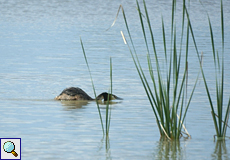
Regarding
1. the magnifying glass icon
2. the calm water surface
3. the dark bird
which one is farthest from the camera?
the dark bird

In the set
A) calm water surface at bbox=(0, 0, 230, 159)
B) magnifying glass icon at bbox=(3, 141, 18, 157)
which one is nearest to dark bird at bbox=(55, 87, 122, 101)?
calm water surface at bbox=(0, 0, 230, 159)

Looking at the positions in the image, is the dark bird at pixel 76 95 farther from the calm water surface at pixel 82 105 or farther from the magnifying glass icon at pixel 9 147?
the magnifying glass icon at pixel 9 147

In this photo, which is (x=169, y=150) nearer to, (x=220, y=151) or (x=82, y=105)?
(x=220, y=151)

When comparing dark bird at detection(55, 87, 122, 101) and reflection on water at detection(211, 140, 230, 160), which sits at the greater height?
dark bird at detection(55, 87, 122, 101)

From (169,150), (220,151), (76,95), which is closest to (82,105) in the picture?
(76,95)

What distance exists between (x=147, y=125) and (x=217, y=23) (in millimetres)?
15724

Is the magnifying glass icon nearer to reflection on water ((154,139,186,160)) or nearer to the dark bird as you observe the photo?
reflection on water ((154,139,186,160))

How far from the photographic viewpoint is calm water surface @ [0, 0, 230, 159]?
19.3 feet

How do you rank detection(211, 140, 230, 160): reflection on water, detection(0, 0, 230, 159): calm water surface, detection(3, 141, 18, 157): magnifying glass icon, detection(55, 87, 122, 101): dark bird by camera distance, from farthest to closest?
detection(55, 87, 122, 101): dark bird → detection(0, 0, 230, 159): calm water surface → detection(211, 140, 230, 160): reflection on water → detection(3, 141, 18, 157): magnifying glass icon

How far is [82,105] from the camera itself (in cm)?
860

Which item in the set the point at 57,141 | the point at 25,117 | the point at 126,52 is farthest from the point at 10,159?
the point at 126,52

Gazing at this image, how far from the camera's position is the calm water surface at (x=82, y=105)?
5.89 m

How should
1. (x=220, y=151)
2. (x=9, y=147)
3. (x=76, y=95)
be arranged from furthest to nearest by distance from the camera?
(x=76, y=95) < (x=220, y=151) < (x=9, y=147)

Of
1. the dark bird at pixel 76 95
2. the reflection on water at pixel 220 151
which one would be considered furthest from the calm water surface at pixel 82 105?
the dark bird at pixel 76 95
